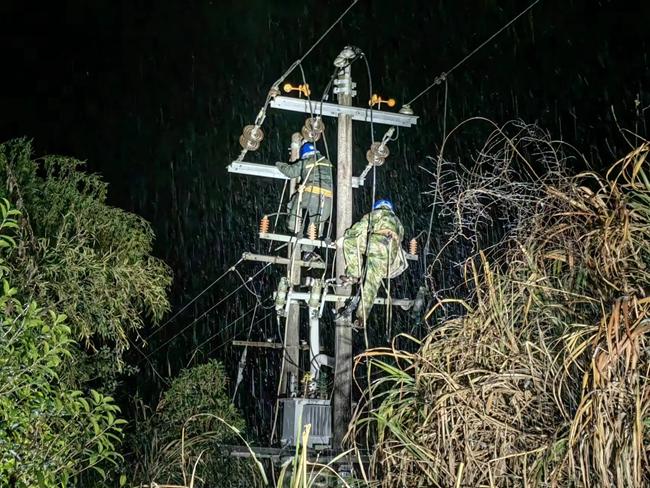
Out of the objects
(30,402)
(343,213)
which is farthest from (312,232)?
(30,402)

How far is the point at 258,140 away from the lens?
401 inches

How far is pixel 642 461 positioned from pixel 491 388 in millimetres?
506

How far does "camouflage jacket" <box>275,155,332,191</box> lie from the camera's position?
9.40 meters

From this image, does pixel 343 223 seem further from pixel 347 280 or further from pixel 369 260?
pixel 347 280

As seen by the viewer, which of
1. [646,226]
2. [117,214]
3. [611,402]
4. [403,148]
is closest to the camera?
[611,402]

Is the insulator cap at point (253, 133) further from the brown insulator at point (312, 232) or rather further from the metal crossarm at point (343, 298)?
the metal crossarm at point (343, 298)

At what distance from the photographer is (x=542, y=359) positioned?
98.5 inches

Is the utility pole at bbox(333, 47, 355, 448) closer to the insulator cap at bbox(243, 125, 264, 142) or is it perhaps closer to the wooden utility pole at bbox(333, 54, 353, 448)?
the wooden utility pole at bbox(333, 54, 353, 448)

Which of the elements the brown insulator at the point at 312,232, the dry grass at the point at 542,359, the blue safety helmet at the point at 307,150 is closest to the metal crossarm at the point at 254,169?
the blue safety helmet at the point at 307,150

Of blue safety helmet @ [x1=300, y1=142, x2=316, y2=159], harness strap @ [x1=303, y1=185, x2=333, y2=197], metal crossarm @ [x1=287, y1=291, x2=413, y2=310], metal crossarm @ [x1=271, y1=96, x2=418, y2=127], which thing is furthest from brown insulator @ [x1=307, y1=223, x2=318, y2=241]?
metal crossarm @ [x1=271, y1=96, x2=418, y2=127]

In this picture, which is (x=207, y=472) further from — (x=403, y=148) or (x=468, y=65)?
(x=468, y=65)

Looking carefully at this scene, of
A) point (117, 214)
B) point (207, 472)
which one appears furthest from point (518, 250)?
point (207, 472)

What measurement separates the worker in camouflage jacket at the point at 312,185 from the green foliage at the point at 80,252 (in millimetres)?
2461

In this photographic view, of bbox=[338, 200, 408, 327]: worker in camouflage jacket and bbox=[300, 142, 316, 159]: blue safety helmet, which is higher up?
bbox=[300, 142, 316, 159]: blue safety helmet
